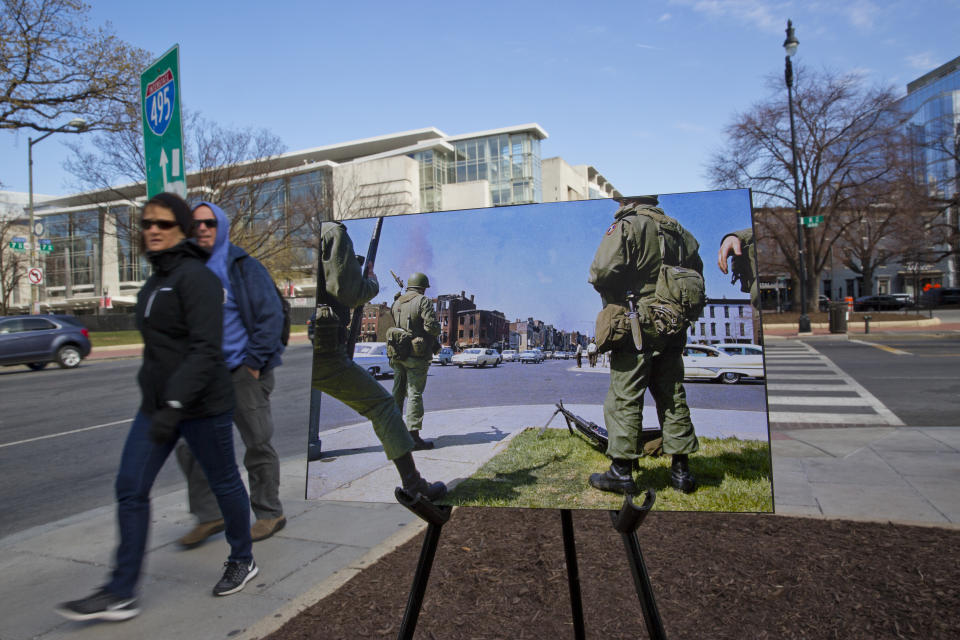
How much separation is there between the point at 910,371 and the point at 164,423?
49.7 ft

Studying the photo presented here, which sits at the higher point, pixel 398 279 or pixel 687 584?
pixel 398 279

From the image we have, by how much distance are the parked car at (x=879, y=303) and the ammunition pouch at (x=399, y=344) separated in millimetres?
56932

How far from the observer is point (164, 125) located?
4.70 m

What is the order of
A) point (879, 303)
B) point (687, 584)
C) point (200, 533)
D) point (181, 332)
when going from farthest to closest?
point (879, 303), point (200, 533), point (687, 584), point (181, 332)

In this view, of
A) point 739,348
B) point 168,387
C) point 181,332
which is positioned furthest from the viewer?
point 181,332

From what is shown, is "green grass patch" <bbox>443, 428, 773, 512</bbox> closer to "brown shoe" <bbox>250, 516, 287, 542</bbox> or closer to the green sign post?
"brown shoe" <bbox>250, 516, 287, 542</bbox>

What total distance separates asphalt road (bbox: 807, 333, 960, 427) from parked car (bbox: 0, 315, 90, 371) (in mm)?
20807

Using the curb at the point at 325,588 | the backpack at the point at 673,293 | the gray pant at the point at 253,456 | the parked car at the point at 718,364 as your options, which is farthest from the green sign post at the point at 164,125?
the parked car at the point at 718,364

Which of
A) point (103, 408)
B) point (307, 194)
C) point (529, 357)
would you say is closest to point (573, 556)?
point (529, 357)

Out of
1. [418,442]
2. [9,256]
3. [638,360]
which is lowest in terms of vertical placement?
[418,442]

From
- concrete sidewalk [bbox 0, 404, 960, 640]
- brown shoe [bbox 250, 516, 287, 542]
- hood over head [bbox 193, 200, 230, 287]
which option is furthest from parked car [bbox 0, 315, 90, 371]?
hood over head [bbox 193, 200, 230, 287]

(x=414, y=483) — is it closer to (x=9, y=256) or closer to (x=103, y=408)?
(x=103, y=408)

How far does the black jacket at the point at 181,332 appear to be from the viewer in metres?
2.80

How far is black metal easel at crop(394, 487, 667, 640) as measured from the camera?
183cm
